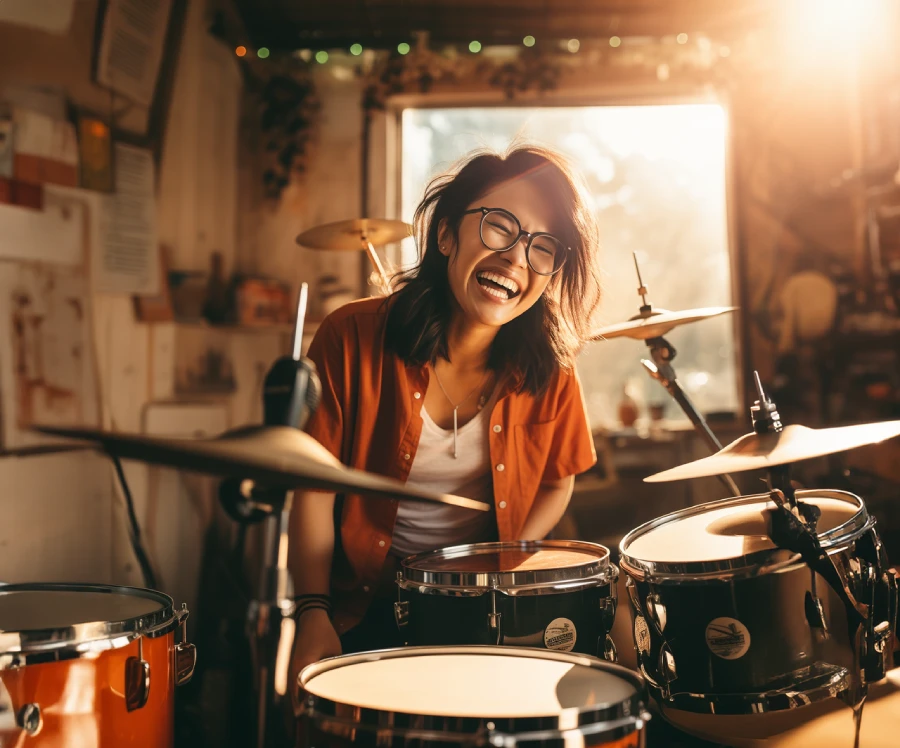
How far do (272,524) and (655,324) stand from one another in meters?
1.26

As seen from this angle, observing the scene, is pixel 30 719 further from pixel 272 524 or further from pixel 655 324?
pixel 655 324

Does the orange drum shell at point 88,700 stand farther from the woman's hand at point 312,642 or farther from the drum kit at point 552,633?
the woman's hand at point 312,642

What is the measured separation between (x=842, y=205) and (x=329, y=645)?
310cm

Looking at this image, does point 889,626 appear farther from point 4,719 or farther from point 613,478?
point 613,478

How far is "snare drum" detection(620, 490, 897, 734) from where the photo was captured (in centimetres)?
118

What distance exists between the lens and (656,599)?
127 cm

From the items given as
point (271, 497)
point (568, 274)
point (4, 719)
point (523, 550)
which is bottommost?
point (4, 719)

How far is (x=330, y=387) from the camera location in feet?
5.31

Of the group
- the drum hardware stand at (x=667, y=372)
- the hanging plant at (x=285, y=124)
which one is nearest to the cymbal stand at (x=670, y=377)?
the drum hardware stand at (x=667, y=372)

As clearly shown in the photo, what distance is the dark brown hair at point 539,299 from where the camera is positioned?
167 centimetres

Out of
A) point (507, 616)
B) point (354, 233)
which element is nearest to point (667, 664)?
point (507, 616)

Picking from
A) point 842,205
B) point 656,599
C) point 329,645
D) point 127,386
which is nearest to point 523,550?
point 656,599

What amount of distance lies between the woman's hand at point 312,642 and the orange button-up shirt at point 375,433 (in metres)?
0.15

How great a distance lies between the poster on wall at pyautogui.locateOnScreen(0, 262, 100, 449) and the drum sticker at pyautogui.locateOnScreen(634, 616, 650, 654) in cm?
165
